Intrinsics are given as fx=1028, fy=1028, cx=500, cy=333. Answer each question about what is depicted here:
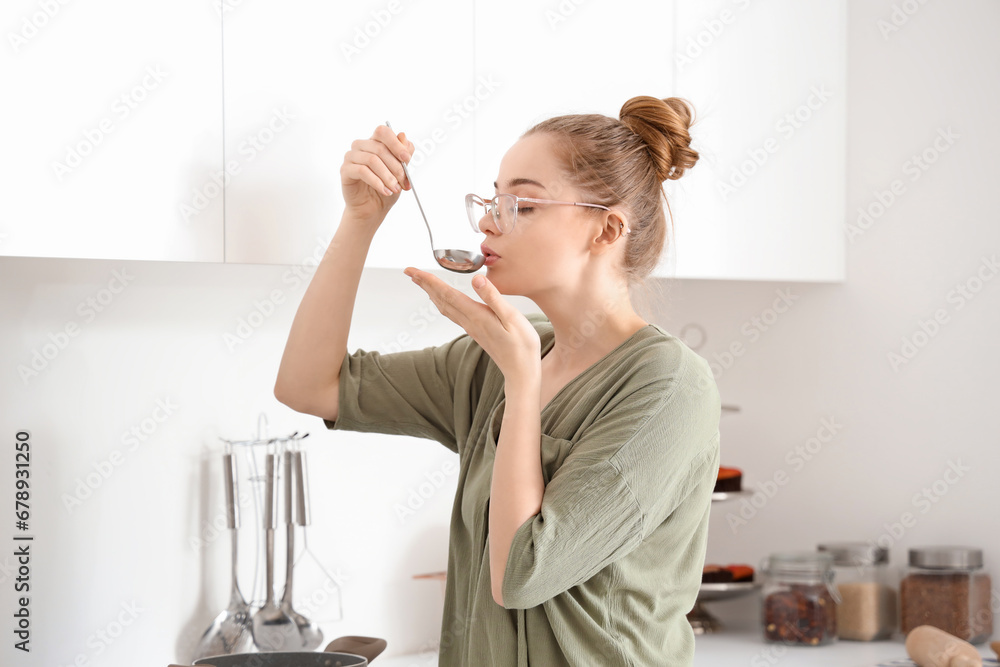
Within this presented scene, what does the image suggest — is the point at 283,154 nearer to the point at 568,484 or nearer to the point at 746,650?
the point at 568,484

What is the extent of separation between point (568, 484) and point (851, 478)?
1.33 m

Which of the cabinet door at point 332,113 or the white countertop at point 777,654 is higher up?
the cabinet door at point 332,113

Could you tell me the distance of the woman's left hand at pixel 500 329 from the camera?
1030 millimetres

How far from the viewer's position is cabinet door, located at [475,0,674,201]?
60.4 inches

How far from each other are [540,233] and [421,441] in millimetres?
839

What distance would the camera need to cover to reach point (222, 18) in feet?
4.21

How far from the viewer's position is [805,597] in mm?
1990

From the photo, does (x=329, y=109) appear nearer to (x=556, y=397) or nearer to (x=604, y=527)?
(x=556, y=397)

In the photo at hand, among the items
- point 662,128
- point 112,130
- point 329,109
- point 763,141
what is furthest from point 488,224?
point 763,141

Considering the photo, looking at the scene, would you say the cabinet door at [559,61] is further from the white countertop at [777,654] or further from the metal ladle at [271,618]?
the white countertop at [777,654]

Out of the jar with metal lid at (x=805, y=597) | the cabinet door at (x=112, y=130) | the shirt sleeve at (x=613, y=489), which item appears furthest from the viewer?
the jar with metal lid at (x=805, y=597)

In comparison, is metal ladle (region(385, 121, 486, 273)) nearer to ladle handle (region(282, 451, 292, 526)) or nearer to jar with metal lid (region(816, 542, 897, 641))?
ladle handle (region(282, 451, 292, 526))

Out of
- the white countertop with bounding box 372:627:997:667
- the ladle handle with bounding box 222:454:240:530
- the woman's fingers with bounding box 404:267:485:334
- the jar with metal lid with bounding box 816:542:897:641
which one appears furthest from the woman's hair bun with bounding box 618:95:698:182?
the jar with metal lid with bounding box 816:542:897:641

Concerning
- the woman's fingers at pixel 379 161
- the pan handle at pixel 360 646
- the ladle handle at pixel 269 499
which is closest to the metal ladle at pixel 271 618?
the ladle handle at pixel 269 499
